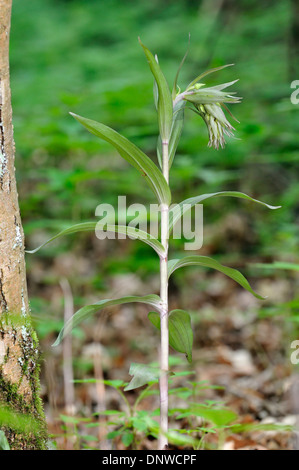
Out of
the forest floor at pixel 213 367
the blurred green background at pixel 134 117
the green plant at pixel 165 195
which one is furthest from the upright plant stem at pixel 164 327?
the blurred green background at pixel 134 117

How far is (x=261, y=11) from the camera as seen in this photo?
479 cm

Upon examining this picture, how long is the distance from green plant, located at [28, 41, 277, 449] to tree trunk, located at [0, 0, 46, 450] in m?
0.14

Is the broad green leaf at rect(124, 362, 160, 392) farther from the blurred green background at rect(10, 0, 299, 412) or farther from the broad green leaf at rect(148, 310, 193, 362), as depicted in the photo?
the blurred green background at rect(10, 0, 299, 412)

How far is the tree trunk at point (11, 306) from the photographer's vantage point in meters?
1.03

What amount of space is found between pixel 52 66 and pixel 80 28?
0.86m

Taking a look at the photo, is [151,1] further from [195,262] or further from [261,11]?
[195,262]

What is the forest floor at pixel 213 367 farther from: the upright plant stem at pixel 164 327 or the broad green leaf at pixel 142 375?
the broad green leaf at pixel 142 375

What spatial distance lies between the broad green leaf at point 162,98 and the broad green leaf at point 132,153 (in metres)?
0.09

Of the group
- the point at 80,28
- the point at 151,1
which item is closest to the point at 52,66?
the point at 80,28

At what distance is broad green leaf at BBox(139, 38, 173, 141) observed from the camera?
0.95 metres

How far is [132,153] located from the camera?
102cm

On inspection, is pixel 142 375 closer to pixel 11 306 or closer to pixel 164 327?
pixel 164 327

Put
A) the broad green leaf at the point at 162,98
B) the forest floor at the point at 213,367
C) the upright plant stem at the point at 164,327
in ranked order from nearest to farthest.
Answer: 1. the broad green leaf at the point at 162,98
2. the upright plant stem at the point at 164,327
3. the forest floor at the point at 213,367

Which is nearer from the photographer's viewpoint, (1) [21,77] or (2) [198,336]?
(2) [198,336]
